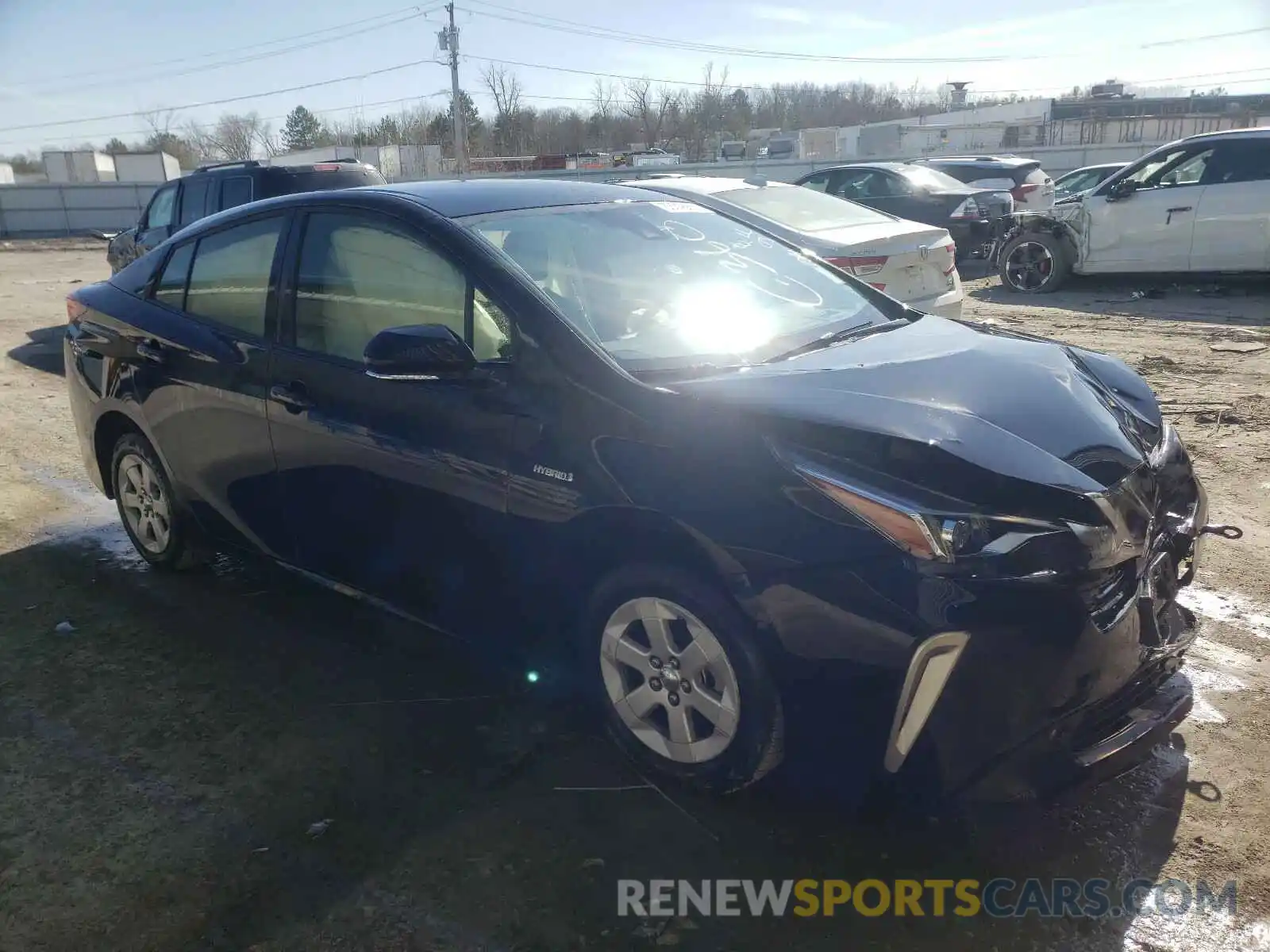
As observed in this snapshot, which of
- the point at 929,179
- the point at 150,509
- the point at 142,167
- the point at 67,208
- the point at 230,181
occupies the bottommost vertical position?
the point at 150,509

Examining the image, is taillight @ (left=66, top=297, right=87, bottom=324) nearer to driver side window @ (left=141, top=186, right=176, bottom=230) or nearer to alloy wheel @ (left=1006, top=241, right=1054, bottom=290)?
driver side window @ (left=141, top=186, right=176, bottom=230)

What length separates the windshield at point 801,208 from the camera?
837cm

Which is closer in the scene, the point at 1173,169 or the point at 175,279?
the point at 175,279

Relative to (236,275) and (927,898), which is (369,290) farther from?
(927,898)

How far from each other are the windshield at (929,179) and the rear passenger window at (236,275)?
43.0ft

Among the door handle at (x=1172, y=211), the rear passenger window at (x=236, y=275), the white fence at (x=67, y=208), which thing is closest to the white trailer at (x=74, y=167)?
the white fence at (x=67, y=208)

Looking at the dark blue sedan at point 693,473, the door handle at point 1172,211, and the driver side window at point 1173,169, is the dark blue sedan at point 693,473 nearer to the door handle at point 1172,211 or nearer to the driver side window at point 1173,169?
the door handle at point 1172,211

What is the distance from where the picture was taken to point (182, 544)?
4555 millimetres

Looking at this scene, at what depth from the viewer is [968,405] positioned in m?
2.82

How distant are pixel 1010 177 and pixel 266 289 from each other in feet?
54.2

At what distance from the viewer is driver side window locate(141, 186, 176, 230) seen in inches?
466

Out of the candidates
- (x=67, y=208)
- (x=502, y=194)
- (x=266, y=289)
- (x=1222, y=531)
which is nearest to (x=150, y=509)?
(x=266, y=289)

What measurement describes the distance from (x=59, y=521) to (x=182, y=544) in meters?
1.62

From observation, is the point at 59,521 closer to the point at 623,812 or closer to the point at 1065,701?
the point at 623,812
